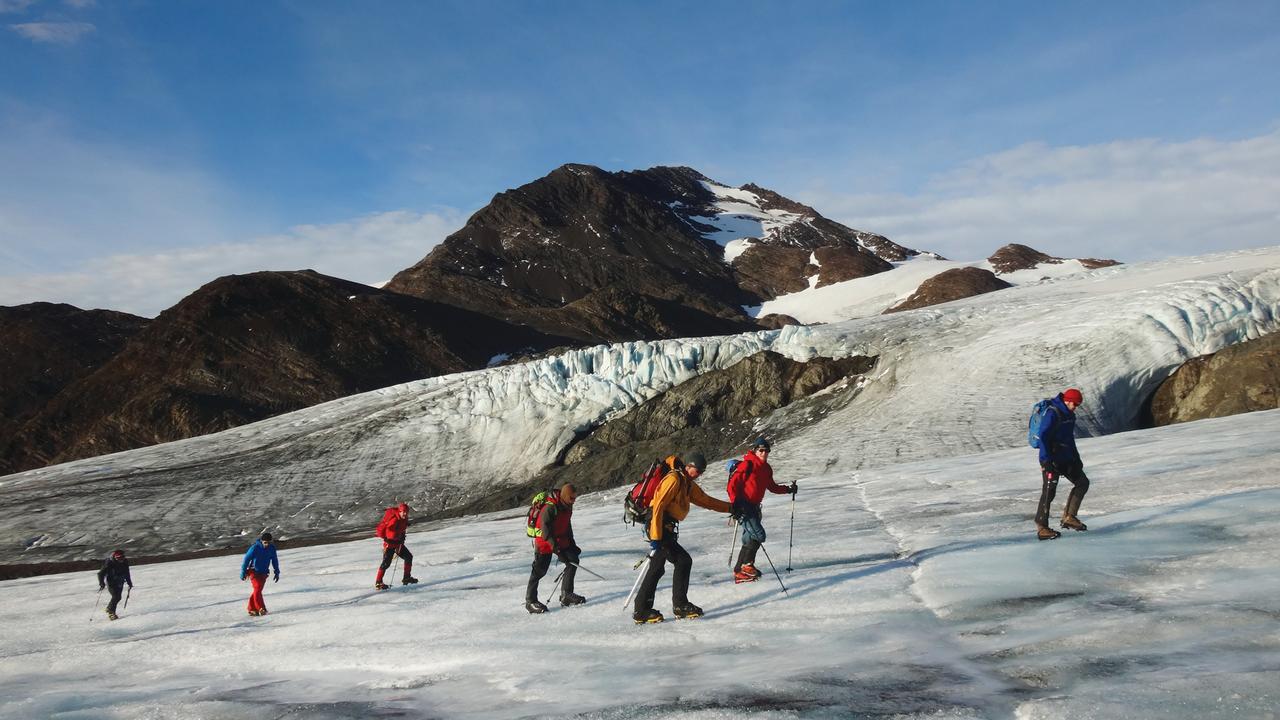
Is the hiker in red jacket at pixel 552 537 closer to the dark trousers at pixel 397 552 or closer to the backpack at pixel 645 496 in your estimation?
the backpack at pixel 645 496

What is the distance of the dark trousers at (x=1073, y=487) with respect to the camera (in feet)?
33.5

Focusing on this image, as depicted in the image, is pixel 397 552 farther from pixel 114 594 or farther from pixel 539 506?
pixel 539 506

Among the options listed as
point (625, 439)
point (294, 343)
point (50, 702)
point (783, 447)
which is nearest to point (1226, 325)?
point (783, 447)

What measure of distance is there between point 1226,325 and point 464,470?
3126cm

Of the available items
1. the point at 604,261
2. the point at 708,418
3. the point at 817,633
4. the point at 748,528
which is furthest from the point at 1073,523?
the point at 604,261

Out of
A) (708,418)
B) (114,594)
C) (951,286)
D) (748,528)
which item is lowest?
(114,594)

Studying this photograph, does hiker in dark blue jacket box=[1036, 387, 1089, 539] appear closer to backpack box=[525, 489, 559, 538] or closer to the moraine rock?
backpack box=[525, 489, 559, 538]

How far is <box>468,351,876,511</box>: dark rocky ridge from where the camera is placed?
36.2 metres

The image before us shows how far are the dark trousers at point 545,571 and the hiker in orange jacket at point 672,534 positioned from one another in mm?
1414

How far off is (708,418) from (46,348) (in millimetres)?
89648

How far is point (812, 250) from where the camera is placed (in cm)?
15975

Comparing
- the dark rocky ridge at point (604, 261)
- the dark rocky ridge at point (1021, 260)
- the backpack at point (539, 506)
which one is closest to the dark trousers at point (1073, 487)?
the backpack at point (539, 506)

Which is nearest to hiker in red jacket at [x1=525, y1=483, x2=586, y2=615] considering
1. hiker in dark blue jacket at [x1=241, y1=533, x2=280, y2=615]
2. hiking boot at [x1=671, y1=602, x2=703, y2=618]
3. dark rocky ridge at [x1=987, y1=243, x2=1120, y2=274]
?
hiking boot at [x1=671, y1=602, x2=703, y2=618]

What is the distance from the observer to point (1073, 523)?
1084cm
